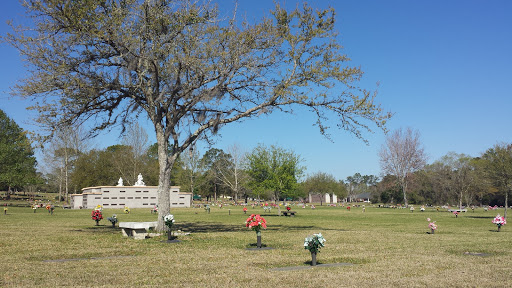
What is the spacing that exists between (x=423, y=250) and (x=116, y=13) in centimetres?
1383

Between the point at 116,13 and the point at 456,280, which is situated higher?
the point at 116,13

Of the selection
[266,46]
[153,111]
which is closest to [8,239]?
[153,111]

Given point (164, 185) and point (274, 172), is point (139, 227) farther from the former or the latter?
point (274, 172)

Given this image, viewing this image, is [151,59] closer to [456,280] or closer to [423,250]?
[423,250]

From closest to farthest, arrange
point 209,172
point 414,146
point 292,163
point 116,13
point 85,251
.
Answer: point 85,251, point 116,13, point 292,163, point 414,146, point 209,172

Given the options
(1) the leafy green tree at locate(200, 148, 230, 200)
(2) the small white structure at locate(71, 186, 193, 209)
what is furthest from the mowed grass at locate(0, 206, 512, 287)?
(1) the leafy green tree at locate(200, 148, 230, 200)

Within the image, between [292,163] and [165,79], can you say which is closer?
[165,79]

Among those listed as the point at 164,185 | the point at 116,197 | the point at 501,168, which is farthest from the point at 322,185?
the point at 164,185

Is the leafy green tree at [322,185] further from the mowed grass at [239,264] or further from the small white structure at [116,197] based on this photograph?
the mowed grass at [239,264]

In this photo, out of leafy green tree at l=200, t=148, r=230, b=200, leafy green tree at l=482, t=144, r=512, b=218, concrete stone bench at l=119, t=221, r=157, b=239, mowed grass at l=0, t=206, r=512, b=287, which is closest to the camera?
mowed grass at l=0, t=206, r=512, b=287

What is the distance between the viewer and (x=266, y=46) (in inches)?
723

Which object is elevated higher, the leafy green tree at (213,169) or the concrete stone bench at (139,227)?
the leafy green tree at (213,169)

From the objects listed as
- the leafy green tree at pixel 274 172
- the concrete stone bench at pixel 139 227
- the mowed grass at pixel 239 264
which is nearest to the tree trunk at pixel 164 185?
the concrete stone bench at pixel 139 227

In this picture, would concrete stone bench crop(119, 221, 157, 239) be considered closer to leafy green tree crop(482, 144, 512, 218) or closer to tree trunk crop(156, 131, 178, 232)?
tree trunk crop(156, 131, 178, 232)
